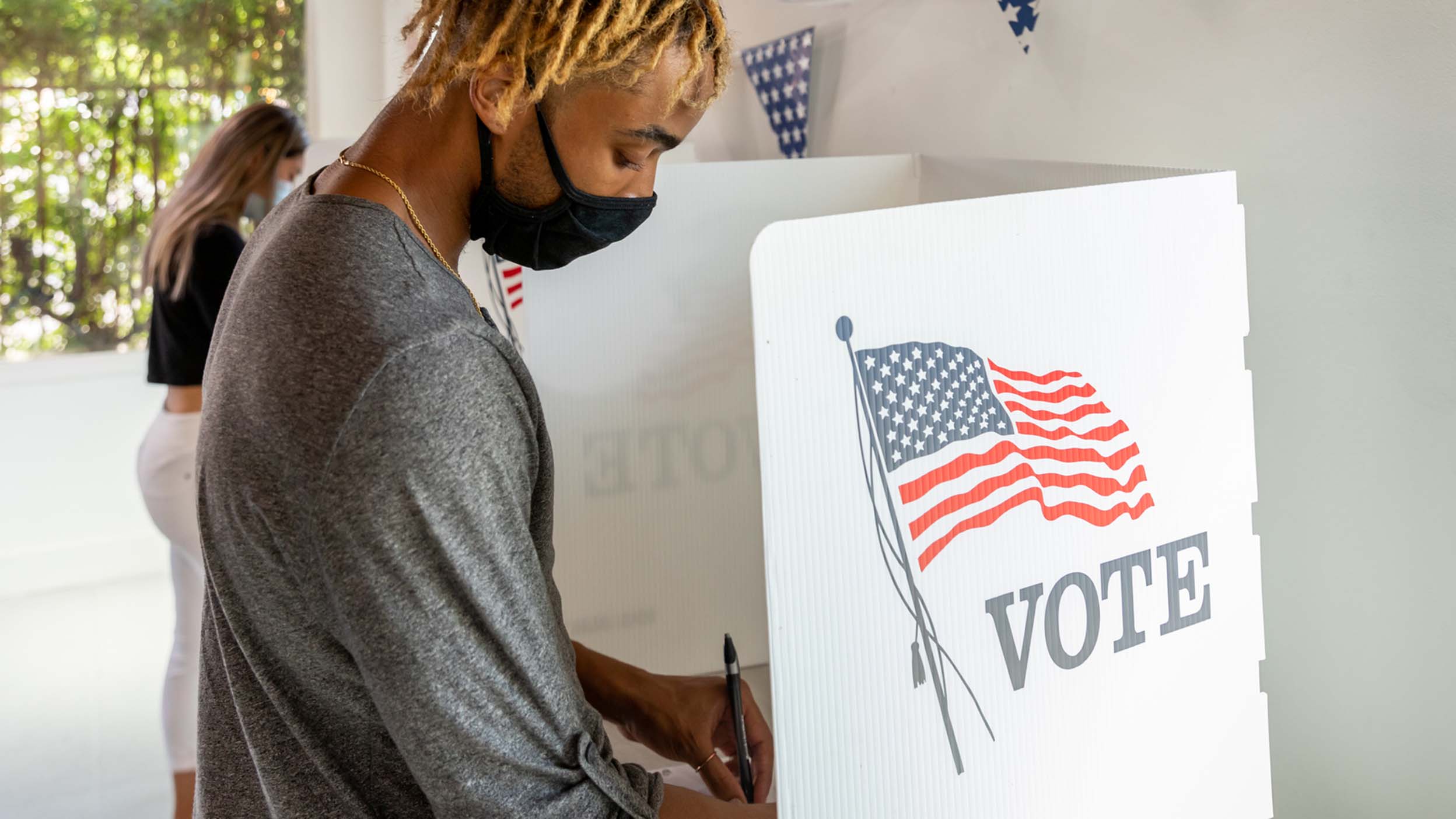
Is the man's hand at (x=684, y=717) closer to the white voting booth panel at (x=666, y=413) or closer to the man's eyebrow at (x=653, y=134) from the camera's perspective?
the white voting booth panel at (x=666, y=413)

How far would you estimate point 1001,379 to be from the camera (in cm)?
78

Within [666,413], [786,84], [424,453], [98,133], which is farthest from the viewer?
[98,133]

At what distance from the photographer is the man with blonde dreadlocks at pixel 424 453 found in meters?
0.61

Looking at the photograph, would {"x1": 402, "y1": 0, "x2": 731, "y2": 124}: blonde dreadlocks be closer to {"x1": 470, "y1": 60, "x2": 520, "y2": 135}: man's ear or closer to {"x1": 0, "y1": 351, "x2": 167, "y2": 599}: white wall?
{"x1": 470, "y1": 60, "x2": 520, "y2": 135}: man's ear

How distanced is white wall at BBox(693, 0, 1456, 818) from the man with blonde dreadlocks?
67 centimetres

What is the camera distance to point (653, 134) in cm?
80

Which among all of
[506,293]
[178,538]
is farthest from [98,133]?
[506,293]

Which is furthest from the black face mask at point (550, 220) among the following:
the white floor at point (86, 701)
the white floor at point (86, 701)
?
the white floor at point (86, 701)

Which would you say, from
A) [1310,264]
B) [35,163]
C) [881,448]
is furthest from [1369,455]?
[35,163]

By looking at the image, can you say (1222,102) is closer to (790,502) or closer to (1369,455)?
(1369,455)

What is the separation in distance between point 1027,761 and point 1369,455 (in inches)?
23.2

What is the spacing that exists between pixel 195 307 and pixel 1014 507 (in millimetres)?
1962

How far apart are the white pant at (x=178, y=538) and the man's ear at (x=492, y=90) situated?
169cm

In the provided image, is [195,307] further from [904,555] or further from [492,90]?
[904,555]
